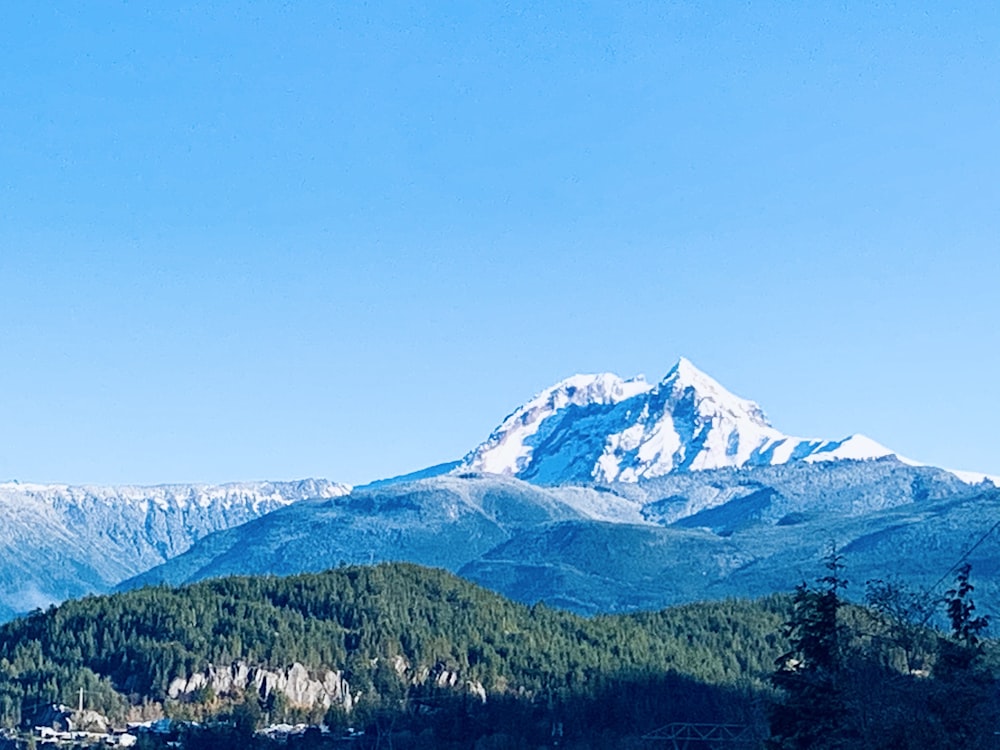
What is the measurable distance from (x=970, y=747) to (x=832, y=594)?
1176 inches

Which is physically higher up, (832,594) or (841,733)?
(832,594)

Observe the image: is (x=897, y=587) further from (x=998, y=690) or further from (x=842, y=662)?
(x=998, y=690)

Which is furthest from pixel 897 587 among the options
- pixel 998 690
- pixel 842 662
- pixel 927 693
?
pixel 998 690

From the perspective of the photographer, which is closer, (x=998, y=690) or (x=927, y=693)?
(x=927, y=693)

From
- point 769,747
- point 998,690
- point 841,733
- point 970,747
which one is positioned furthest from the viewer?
point 998,690

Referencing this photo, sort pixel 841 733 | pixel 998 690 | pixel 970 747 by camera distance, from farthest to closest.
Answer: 1. pixel 998 690
2. pixel 841 733
3. pixel 970 747

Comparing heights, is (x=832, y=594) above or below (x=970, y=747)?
above

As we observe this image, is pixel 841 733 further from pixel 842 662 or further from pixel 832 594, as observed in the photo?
pixel 832 594

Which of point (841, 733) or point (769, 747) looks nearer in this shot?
point (841, 733)

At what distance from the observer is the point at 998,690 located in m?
185

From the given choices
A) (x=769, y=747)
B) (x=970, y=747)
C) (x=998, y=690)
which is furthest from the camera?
(x=998, y=690)

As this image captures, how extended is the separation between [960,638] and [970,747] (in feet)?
78.1

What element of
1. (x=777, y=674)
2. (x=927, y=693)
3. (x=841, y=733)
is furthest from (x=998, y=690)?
(x=927, y=693)

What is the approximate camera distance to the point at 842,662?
122m
